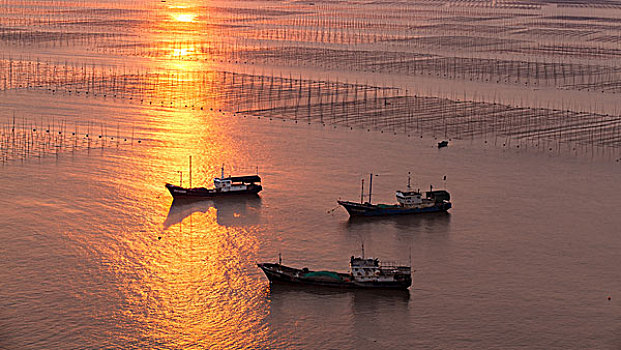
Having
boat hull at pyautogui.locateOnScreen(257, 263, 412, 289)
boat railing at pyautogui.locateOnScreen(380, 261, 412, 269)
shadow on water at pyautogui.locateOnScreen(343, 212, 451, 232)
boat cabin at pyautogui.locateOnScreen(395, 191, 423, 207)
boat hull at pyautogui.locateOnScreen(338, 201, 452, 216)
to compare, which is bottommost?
boat hull at pyautogui.locateOnScreen(257, 263, 412, 289)

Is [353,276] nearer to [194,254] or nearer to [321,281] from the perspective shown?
[321,281]

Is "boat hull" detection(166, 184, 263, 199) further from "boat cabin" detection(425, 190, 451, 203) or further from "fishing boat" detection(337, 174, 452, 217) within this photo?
"boat cabin" detection(425, 190, 451, 203)

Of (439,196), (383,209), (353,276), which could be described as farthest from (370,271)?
(439,196)

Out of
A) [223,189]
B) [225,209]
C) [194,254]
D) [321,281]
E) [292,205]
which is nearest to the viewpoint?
[321,281]

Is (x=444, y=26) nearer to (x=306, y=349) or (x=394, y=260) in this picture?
(x=394, y=260)

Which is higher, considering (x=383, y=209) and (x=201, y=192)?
(x=201, y=192)

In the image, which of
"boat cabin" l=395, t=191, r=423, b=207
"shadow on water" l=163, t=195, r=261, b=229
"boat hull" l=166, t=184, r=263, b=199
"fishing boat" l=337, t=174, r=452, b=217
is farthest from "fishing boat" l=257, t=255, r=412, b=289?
"boat hull" l=166, t=184, r=263, b=199
